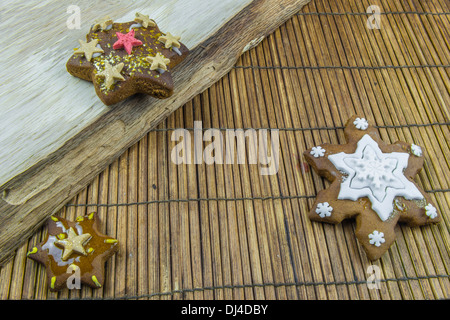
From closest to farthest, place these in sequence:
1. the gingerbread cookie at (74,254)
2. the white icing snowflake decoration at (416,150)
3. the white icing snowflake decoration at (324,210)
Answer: the gingerbread cookie at (74,254)
the white icing snowflake decoration at (324,210)
the white icing snowflake decoration at (416,150)

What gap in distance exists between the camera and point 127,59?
1125mm

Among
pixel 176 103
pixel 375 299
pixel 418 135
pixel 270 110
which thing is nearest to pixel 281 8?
pixel 270 110

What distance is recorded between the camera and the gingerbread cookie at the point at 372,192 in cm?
113

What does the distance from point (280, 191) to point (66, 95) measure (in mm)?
681

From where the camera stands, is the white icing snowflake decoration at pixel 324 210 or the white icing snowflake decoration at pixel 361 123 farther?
the white icing snowflake decoration at pixel 361 123

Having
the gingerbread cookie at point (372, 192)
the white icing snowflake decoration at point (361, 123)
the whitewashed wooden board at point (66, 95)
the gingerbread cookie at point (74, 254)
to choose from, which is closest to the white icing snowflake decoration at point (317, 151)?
the gingerbread cookie at point (372, 192)

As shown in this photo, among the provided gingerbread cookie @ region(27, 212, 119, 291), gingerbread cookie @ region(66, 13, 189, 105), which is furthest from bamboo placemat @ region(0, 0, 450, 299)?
gingerbread cookie @ region(66, 13, 189, 105)

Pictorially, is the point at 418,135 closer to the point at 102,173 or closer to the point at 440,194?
the point at 440,194

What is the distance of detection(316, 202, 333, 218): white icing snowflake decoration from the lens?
1.15 metres

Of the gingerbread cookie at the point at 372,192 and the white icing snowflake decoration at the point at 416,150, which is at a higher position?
the white icing snowflake decoration at the point at 416,150

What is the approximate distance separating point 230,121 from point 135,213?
429mm

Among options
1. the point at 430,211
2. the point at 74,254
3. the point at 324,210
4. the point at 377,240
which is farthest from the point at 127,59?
the point at 430,211

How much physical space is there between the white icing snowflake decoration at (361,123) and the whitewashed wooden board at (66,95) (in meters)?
0.47

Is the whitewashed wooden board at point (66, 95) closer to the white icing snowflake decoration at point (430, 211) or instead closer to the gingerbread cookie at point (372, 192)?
the gingerbread cookie at point (372, 192)
